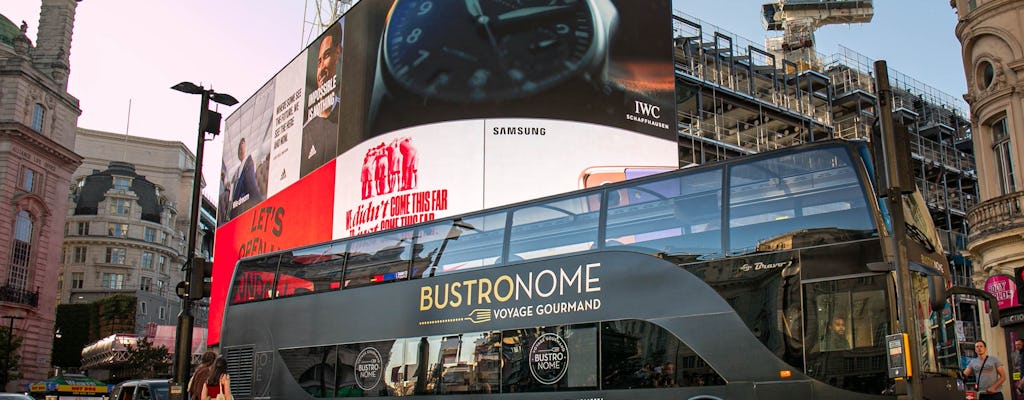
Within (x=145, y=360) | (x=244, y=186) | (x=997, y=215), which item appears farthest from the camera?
(x=145, y=360)

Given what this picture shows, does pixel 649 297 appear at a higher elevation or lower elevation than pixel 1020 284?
lower

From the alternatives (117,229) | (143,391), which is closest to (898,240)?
(143,391)

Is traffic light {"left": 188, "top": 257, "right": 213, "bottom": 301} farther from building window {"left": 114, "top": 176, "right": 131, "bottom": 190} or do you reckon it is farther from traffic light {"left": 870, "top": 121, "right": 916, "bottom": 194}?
building window {"left": 114, "top": 176, "right": 131, "bottom": 190}

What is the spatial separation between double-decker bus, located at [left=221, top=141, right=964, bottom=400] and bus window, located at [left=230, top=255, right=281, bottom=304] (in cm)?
151

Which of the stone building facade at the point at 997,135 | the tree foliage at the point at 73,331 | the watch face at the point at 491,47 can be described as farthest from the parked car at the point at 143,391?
the tree foliage at the point at 73,331

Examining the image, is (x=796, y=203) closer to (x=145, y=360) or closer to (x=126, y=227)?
(x=145, y=360)

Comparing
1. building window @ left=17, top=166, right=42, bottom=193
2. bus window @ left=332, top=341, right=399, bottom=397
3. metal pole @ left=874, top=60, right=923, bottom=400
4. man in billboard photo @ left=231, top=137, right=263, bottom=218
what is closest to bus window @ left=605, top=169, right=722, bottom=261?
metal pole @ left=874, top=60, right=923, bottom=400

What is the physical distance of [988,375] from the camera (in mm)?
12219

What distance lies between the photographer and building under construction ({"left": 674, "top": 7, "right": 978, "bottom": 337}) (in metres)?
34.2

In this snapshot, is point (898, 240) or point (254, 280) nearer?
point (898, 240)

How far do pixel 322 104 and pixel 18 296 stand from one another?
30989mm

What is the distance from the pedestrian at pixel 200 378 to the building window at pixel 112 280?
82.9 metres

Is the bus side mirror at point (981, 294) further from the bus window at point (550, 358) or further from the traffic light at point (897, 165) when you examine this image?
the bus window at point (550, 358)

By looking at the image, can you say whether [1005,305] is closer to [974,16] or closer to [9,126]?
[974,16]
